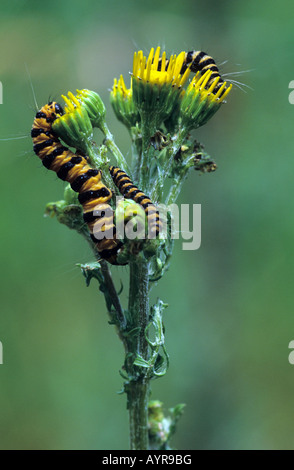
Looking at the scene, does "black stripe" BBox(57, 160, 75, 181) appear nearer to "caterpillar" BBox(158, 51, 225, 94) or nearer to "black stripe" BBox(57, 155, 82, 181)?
"black stripe" BBox(57, 155, 82, 181)

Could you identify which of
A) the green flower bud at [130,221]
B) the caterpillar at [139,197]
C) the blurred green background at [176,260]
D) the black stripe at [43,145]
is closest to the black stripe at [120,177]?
the caterpillar at [139,197]

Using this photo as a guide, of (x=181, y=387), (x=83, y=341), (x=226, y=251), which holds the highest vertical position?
(x=226, y=251)

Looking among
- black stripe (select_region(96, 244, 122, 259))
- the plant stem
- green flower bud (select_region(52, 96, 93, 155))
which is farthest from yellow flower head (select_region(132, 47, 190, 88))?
the plant stem

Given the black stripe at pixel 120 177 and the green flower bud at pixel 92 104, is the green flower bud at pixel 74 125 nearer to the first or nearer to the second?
the green flower bud at pixel 92 104

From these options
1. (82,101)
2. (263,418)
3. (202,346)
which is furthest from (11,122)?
(263,418)

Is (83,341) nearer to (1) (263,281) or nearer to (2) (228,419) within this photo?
(2) (228,419)

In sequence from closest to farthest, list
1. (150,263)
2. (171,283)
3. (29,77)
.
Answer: (150,263), (29,77), (171,283)
